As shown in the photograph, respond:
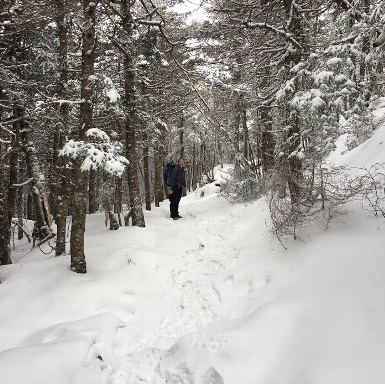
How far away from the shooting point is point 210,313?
4.54 meters

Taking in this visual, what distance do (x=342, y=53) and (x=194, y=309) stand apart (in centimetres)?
487

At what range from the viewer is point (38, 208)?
30.8ft

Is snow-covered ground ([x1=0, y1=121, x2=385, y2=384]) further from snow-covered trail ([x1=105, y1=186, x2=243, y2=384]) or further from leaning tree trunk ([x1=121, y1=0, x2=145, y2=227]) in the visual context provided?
leaning tree trunk ([x1=121, y1=0, x2=145, y2=227])

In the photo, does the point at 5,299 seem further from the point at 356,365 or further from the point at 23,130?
the point at 23,130

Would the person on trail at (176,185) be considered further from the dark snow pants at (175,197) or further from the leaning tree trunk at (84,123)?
the leaning tree trunk at (84,123)

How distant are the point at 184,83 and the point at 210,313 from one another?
824cm

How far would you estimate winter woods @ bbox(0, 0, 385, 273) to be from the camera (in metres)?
4.80

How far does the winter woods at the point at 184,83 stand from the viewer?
480cm

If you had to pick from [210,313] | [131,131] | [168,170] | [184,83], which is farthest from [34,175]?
[210,313]

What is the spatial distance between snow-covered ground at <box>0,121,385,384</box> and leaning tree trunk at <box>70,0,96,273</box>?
45 centimetres

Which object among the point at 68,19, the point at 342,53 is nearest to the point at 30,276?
the point at 68,19

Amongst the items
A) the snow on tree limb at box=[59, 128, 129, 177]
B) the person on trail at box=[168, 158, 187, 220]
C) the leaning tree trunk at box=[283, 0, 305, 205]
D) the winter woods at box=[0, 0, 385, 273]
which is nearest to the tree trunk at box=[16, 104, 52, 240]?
the winter woods at box=[0, 0, 385, 273]

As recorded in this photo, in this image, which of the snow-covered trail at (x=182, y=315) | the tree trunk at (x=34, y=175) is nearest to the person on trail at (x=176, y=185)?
the snow-covered trail at (x=182, y=315)

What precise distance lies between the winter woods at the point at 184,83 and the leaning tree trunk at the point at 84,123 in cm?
2
